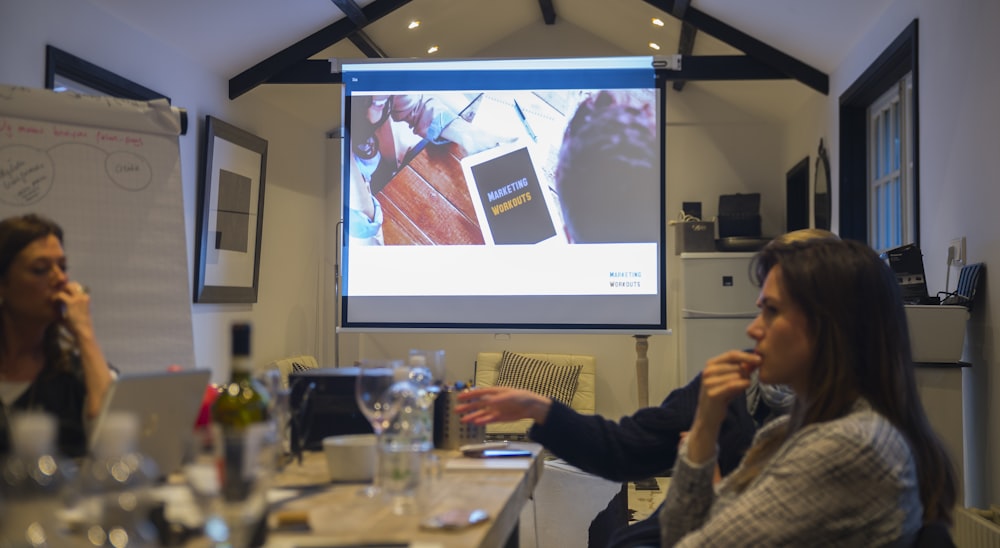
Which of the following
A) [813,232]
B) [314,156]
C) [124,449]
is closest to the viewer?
[124,449]

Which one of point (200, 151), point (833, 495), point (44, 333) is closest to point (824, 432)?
point (833, 495)

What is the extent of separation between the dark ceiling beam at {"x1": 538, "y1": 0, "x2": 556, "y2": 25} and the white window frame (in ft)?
8.76

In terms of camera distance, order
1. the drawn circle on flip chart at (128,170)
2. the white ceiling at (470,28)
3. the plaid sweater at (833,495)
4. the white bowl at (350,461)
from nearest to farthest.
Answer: the plaid sweater at (833,495), the white bowl at (350,461), the drawn circle on flip chart at (128,170), the white ceiling at (470,28)

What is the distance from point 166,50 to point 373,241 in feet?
4.91

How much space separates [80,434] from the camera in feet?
5.90

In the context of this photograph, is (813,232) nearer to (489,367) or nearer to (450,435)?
(450,435)

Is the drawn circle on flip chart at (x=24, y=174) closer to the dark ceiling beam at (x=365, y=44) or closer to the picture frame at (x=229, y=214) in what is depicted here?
the picture frame at (x=229, y=214)

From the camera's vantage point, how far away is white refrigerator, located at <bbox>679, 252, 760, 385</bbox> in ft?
21.9

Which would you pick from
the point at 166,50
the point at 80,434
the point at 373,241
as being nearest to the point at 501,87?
the point at 373,241

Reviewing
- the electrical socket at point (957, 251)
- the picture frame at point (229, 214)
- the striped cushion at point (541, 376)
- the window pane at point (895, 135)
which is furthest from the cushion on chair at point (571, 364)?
the electrical socket at point (957, 251)

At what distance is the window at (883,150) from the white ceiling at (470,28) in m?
0.30

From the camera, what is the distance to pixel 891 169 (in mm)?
5008

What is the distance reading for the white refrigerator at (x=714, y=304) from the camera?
21.9ft

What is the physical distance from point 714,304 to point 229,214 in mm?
3301
